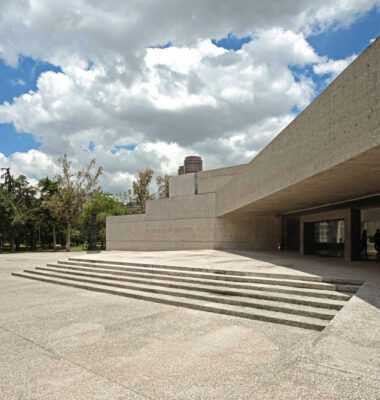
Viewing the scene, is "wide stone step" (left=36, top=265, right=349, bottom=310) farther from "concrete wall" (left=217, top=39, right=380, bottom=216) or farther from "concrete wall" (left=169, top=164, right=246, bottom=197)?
"concrete wall" (left=169, top=164, right=246, bottom=197)

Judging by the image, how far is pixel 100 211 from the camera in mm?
45156

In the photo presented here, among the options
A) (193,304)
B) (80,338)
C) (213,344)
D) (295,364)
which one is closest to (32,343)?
(80,338)

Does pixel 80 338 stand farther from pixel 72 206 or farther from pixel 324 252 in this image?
pixel 72 206

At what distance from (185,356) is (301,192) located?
8.17 m

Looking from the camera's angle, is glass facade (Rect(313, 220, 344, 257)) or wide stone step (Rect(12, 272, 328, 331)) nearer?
wide stone step (Rect(12, 272, 328, 331))

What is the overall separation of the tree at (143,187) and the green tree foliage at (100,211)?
13.1 feet

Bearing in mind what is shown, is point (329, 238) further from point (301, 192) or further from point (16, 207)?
point (16, 207)

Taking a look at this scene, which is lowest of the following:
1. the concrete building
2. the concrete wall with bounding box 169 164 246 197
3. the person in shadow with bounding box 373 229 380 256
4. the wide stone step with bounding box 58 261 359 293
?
the wide stone step with bounding box 58 261 359 293

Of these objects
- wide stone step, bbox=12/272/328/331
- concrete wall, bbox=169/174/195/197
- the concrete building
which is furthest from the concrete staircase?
concrete wall, bbox=169/174/195/197

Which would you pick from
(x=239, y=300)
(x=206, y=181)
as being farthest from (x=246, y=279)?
(x=206, y=181)

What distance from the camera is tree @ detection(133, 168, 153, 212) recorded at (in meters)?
50.6

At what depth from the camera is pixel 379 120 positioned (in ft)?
18.9

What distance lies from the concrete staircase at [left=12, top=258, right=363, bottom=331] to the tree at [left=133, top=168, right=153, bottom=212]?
3801 centimetres

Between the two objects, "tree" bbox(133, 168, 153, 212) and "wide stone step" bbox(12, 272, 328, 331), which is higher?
"tree" bbox(133, 168, 153, 212)
